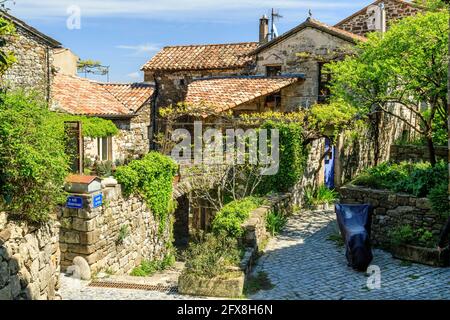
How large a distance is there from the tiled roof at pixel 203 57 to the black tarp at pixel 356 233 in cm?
1433

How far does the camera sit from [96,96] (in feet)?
71.1

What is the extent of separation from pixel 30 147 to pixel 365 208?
7.85 meters

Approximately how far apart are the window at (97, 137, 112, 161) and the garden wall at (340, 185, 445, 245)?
10063 mm

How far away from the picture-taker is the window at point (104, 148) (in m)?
18.7

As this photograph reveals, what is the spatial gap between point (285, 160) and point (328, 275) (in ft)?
20.1

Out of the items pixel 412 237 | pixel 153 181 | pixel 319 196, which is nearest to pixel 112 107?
pixel 153 181

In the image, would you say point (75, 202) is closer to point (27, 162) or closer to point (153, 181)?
point (153, 181)

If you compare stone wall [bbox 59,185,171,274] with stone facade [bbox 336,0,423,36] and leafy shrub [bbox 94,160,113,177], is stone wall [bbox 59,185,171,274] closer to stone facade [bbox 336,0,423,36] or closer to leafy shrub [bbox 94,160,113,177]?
leafy shrub [bbox 94,160,113,177]

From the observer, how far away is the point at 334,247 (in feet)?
39.7

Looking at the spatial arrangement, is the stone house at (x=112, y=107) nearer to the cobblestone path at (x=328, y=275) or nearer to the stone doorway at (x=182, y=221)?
the stone doorway at (x=182, y=221)

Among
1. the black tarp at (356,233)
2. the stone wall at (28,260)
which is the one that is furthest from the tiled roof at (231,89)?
the stone wall at (28,260)

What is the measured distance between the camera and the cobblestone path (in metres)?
8.90
